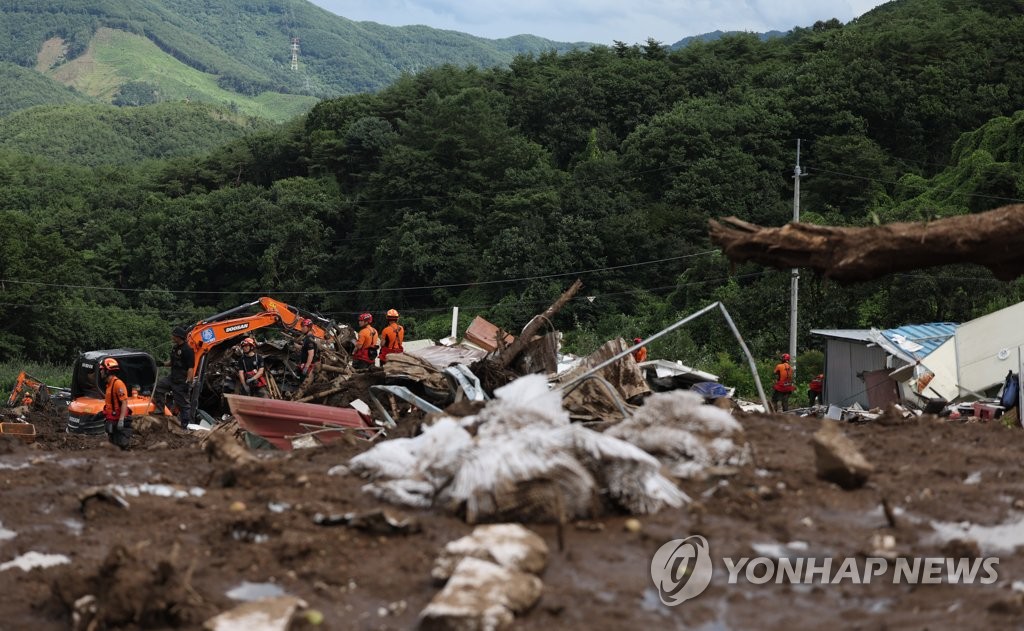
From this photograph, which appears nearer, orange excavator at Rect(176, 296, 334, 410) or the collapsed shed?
orange excavator at Rect(176, 296, 334, 410)

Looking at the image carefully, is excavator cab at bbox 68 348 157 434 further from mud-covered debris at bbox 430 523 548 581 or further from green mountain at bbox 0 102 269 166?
green mountain at bbox 0 102 269 166

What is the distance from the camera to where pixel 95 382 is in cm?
1551

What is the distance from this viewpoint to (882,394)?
57.7 ft

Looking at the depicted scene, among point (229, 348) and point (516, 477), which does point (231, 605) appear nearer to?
point (516, 477)

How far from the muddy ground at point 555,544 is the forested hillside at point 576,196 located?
78.9 ft

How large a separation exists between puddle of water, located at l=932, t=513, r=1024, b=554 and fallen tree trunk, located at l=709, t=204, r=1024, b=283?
171 centimetres

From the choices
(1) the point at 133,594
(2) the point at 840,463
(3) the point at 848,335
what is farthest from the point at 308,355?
(1) the point at 133,594

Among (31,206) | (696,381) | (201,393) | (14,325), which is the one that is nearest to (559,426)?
(696,381)

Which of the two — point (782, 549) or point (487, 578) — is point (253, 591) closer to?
point (487, 578)

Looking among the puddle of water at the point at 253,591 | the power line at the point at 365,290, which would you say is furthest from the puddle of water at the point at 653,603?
the power line at the point at 365,290

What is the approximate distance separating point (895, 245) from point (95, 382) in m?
11.5

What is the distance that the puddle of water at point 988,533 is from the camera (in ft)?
19.6

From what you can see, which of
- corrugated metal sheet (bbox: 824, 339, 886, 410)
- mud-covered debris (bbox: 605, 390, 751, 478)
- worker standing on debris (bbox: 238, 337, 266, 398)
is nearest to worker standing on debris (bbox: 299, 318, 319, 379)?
worker standing on debris (bbox: 238, 337, 266, 398)

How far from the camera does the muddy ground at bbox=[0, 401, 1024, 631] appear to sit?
5.34 meters
